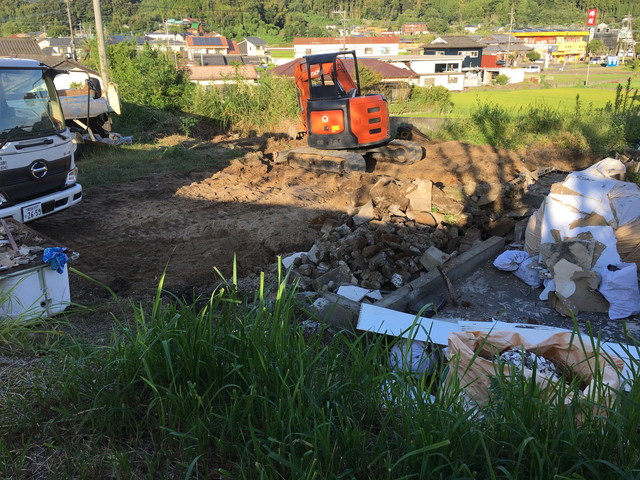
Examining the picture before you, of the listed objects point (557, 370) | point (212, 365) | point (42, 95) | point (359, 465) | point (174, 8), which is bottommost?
point (557, 370)

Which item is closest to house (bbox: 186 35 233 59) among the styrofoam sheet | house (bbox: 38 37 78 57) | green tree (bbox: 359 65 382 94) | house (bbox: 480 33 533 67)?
house (bbox: 38 37 78 57)

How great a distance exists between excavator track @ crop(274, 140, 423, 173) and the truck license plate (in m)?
6.11

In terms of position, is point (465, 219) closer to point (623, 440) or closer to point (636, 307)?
point (636, 307)

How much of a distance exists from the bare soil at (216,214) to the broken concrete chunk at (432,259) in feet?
6.09

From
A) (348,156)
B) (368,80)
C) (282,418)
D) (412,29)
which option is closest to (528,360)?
(282,418)

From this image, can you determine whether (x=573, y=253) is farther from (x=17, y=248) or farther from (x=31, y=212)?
(x=31, y=212)

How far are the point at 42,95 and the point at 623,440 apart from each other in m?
7.65

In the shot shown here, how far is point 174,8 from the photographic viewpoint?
371 feet

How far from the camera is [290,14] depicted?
137 m

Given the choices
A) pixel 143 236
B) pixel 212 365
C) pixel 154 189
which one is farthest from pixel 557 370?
pixel 154 189

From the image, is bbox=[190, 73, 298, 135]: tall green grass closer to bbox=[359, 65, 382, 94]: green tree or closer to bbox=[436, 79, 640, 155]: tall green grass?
bbox=[436, 79, 640, 155]: tall green grass

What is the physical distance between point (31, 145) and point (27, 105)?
656mm

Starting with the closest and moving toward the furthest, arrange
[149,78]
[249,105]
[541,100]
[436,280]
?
Result: 1. [436,280]
2. [149,78]
3. [249,105]
4. [541,100]

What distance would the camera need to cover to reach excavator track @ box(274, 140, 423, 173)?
11.4 meters
